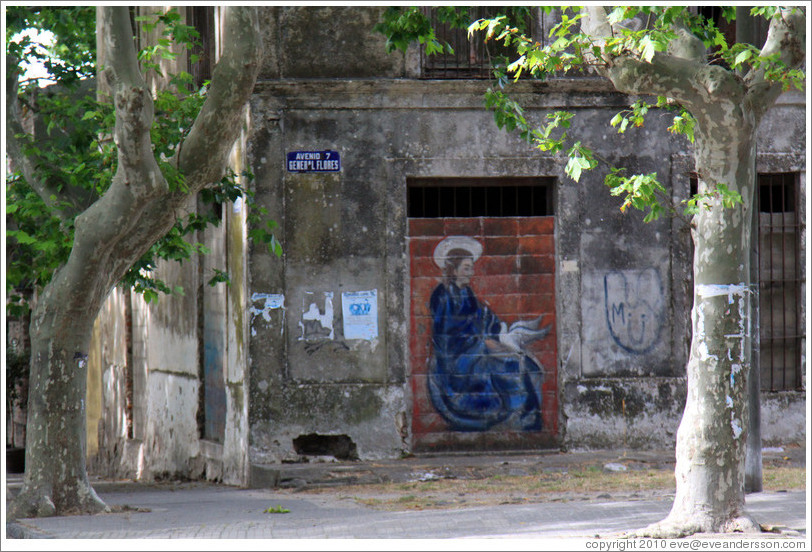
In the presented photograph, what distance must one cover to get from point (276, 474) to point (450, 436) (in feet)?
6.27

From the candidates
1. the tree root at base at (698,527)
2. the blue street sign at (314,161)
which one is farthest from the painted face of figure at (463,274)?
the tree root at base at (698,527)

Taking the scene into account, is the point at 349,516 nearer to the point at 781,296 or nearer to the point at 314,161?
the point at 314,161

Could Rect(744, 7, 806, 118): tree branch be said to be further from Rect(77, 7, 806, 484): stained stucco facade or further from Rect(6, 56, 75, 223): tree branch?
Rect(6, 56, 75, 223): tree branch

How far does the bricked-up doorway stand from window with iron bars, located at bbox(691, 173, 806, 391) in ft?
8.52

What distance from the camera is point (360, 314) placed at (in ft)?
34.9

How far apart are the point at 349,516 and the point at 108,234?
9.67ft

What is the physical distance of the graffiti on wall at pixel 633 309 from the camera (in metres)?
10.9

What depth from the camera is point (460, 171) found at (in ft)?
35.4

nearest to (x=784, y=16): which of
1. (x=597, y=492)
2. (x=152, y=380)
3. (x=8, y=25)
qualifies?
(x=597, y=492)

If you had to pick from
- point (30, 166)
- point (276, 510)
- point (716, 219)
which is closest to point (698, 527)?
point (716, 219)

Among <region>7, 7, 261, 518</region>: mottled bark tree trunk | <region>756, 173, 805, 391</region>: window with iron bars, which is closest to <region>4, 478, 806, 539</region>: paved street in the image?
<region>7, 7, 261, 518</region>: mottled bark tree trunk

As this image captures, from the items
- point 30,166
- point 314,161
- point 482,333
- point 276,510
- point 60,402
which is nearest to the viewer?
point 60,402

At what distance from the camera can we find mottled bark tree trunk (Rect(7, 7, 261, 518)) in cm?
788

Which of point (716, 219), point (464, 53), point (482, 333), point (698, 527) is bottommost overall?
point (698, 527)
